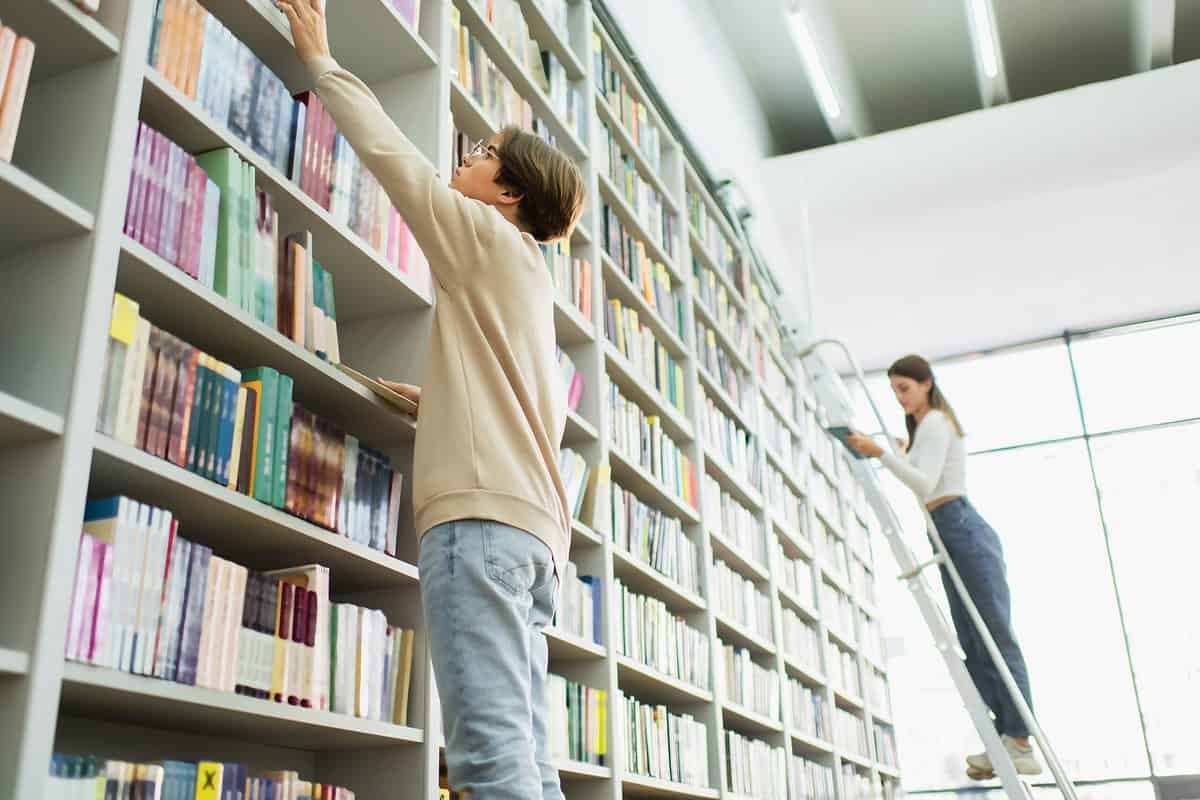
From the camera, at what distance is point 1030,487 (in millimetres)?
Answer: 7773

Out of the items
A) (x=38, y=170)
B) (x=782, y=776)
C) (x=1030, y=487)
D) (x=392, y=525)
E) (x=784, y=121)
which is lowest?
(x=782, y=776)

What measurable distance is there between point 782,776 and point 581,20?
9.44 feet

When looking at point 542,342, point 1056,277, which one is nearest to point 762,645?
point 542,342

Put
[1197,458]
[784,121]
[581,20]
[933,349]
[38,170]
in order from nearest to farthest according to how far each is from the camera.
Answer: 1. [38,170]
2. [581,20]
3. [784,121]
4. [1197,458]
5. [933,349]

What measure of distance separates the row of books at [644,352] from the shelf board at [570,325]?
0.60 ft

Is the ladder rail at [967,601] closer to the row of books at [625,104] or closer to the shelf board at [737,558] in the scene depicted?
the shelf board at [737,558]

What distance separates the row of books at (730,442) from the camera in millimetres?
4215

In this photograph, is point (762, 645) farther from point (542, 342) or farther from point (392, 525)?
point (542, 342)

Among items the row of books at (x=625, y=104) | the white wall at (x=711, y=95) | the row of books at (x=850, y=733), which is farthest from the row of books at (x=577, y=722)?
the row of books at (x=850, y=733)

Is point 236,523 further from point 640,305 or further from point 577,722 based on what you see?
point 640,305

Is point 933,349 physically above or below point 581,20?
above

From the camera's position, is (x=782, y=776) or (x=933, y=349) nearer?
(x=782, y=776)

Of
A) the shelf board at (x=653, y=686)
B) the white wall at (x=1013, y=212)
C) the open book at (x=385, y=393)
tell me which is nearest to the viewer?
the open book at (x=385, y=393)

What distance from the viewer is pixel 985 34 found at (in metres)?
5.26
